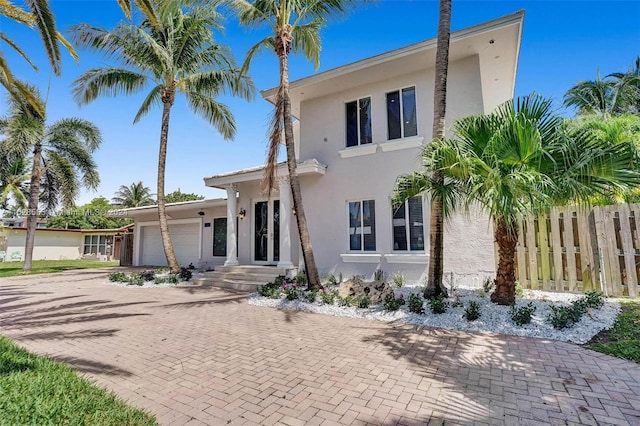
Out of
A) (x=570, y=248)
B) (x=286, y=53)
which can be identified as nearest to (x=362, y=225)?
(x=570, y=248)

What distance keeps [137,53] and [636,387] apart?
→ 17.5 metres

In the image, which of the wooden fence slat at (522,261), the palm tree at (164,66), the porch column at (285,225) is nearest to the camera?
the wooden fence slat at (522,261)

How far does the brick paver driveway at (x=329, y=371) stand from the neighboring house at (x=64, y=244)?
27902 millimetres

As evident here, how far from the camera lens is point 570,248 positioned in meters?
8.43

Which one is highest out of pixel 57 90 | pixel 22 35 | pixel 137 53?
pixel 137 53

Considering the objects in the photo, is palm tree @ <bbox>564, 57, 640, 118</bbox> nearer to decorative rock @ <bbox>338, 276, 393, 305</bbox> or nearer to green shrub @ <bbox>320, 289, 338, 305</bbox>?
decorative rock @ <bbox>338, 276, 393, 305</bbox>

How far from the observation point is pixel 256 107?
15.3 m

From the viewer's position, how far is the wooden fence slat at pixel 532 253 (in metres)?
8.94

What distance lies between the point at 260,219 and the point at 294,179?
17.7 feet

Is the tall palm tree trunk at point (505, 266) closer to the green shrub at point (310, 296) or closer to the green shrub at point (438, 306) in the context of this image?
the green shrub at point (438, 306)

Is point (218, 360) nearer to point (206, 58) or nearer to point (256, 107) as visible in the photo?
point (256, 107)

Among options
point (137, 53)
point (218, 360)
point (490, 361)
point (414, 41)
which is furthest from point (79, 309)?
point (414, 41)

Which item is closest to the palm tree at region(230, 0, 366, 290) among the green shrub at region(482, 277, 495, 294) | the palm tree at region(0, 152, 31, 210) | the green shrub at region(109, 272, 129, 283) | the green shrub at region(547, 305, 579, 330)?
the green shrub at region(482, 277, 495, 294)

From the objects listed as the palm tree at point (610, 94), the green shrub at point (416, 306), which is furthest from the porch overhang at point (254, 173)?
the palm tree at point (610, 94)
